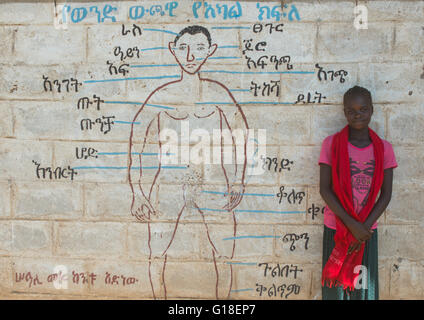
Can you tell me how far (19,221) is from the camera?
3361mm

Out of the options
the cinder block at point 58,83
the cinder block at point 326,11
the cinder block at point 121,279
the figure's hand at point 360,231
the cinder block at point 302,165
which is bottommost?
the cinder block at point 121,279

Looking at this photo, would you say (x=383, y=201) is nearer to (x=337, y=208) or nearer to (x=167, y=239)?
(x=337, y=208)

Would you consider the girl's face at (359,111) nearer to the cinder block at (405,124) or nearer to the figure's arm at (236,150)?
the cinder block at (405,124)

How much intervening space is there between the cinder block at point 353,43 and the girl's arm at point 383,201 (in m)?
0.88

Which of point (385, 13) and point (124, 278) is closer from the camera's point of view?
point (385, 13)

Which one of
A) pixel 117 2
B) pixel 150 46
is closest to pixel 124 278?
pixel 150 46

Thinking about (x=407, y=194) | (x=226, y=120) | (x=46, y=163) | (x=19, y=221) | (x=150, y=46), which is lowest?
(x=19, y=221)

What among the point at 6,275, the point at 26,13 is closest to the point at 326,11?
the point at 26,13

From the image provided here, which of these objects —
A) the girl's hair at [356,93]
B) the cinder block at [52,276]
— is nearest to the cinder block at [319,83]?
the girl's hair at [356,93]

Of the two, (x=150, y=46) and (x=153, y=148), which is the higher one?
(x=150, y=46)

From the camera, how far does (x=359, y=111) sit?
9.51 ft

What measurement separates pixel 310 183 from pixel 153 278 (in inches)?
55.7

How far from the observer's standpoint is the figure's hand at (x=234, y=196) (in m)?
3.28

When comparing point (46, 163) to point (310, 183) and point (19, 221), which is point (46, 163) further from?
point (310, 183)
